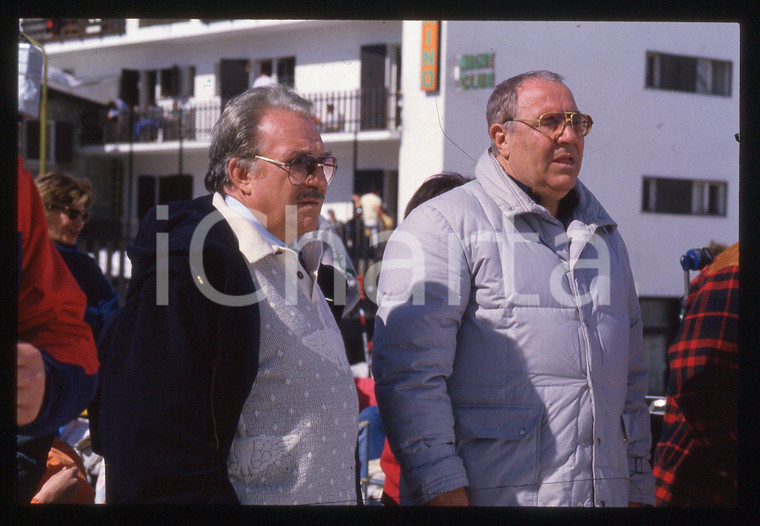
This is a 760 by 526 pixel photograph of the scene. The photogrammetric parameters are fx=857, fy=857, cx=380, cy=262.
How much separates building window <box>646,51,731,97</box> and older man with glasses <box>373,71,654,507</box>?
22cm

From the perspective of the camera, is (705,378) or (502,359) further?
(705,378)

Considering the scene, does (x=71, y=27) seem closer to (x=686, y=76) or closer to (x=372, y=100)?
(x=372, y=100)

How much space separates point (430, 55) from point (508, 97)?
227 millimetres

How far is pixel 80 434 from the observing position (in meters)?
4.14

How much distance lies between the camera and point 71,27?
1.78 metres

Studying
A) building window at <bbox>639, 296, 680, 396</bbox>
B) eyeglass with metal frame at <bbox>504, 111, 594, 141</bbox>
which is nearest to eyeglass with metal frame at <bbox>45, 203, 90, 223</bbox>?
eyeglass with metal frame at <bbox>504, 111, 594, 141</bbox>

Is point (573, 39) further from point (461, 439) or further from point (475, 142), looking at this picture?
point (461, 439)

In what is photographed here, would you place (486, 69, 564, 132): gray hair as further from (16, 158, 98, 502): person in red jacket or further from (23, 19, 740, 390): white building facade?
(16, 158, 98, 502): person in red jacket

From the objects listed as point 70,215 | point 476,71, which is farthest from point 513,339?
point 70,215

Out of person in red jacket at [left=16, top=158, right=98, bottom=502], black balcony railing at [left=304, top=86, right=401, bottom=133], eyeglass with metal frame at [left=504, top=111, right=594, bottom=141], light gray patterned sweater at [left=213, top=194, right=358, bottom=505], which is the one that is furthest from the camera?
black balcony railing at [left=304, top=86, right=401, bottom=133]

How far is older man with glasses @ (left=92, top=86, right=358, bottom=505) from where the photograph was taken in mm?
1559

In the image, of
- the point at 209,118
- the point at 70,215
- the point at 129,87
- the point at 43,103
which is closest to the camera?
the point at 43,103

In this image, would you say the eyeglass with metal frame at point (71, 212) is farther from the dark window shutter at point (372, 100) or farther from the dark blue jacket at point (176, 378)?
the dark blue jacket at point (176, 378)

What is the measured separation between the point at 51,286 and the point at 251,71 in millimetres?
1202
